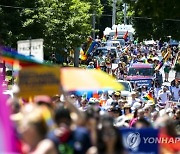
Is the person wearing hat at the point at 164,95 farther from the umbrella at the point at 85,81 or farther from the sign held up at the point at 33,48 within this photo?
the umbrella at the point at 85,81

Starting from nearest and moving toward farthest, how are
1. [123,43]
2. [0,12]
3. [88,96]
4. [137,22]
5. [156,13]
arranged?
1. [156,13]
2. [88,96]
3. [137,22]
4. [0,12]
5. [123,43]

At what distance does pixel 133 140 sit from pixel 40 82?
470 centimetres

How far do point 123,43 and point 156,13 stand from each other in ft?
167

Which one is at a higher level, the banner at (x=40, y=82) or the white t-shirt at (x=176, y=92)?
the banner at (x=40, y=82)

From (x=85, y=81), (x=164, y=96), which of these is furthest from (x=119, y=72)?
(x=85, y=81)

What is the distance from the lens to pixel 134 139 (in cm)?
1460

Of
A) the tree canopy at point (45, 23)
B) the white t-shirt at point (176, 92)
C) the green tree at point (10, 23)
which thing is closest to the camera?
the white t-shirt at point (176, 92)

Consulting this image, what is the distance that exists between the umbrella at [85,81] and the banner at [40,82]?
10.3 inches

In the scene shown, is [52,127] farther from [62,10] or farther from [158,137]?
[62,10]

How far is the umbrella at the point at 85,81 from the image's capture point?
10586mm

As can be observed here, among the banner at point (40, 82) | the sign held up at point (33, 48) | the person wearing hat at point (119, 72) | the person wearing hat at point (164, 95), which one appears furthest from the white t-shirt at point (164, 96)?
the banner at point (40, 82)

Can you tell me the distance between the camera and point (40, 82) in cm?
1027

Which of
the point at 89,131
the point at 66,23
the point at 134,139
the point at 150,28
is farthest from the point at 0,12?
the point at 89,131

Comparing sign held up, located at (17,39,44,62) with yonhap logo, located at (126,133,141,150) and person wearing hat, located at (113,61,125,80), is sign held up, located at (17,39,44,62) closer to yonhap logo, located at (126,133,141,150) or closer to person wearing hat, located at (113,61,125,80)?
yonhap logo, located at (126,133,141,150)
